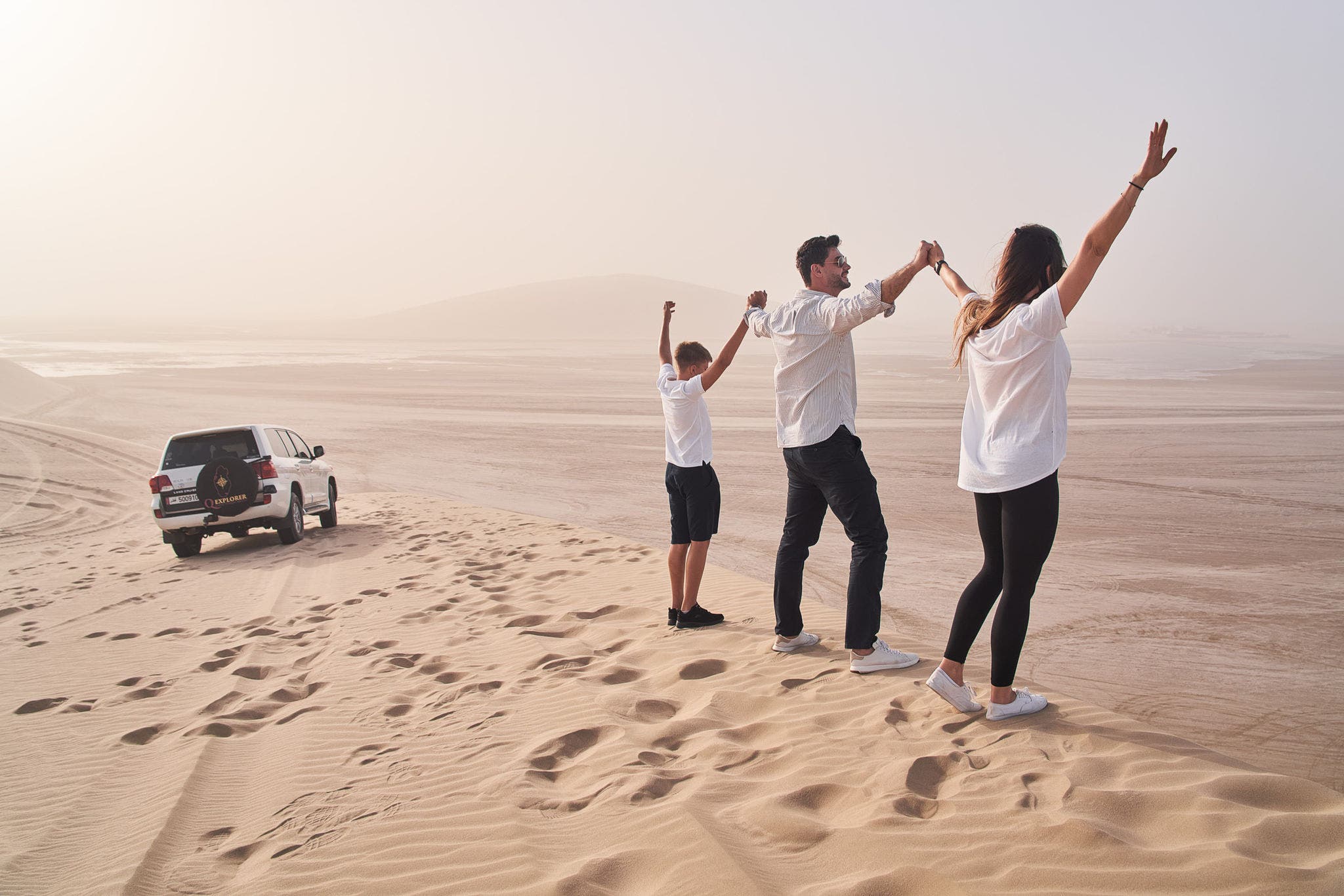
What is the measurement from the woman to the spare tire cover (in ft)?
29.5

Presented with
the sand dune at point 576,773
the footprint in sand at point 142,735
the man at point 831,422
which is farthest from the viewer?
the footprint in sand at point 142,735

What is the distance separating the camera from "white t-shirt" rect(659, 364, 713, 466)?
5.60 metres

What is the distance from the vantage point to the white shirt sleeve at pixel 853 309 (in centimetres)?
402

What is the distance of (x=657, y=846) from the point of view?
10.3 ft

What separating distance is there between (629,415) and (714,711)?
66.2 feet

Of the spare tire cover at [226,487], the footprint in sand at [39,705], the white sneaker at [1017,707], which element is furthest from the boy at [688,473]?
the spare tire cover at [226,487]

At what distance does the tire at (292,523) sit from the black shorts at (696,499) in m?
6.70

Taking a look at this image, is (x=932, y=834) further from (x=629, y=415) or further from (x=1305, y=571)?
(x=629, y=415)

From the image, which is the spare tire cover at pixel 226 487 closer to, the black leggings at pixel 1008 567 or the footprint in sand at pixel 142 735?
the footprint in sand at pixel 142 735

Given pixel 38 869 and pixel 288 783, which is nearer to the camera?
pixel 38 869

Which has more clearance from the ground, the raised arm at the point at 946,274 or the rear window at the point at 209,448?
the raised arm at the point at 946,274

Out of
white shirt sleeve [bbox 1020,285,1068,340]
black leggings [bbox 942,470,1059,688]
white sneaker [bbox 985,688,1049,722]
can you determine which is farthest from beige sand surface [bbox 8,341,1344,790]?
white shirt sleeve [bbox 1020,285,1068,340]

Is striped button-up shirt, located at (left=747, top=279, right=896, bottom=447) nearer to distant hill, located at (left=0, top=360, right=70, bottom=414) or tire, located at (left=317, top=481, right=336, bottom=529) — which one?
tire, located at (left=317, top=481, right=336, bottom=529)

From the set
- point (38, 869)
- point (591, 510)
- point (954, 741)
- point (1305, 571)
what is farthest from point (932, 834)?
point (591, 510)
